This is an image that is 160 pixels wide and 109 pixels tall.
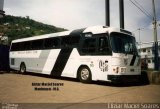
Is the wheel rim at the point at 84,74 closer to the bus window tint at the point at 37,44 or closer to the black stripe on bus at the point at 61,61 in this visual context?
the black stripe on bus at the point at 61,61

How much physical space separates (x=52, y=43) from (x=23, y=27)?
9119 centimetres

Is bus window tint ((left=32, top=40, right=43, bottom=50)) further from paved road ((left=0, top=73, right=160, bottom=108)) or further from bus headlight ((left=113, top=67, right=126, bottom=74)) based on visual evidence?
bus headlight ((left=113, top=67, right=126, bottom=74))

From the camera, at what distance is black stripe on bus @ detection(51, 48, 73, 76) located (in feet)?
43.4

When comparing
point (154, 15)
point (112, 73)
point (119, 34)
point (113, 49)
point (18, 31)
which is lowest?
point (112, 73)

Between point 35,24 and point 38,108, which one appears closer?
point 38,108

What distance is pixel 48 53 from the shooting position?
49.0 ft

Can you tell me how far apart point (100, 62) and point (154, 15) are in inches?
424

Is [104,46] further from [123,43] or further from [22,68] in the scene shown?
[22,68]

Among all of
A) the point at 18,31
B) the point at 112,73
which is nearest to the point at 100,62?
the point at 112,73

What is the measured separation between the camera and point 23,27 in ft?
333

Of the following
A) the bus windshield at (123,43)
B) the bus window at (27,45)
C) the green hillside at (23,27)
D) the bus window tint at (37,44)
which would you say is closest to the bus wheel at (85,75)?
the bus windshield at (123,43)

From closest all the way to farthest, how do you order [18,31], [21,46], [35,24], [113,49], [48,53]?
[113,49]
[48,53]
[21,46]
[18,31]
[35,24]

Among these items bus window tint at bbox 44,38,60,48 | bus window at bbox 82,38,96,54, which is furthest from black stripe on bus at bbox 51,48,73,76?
bus window at bbox 82,38,96,54

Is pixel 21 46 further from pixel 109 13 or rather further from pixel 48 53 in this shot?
pixel 109 13
